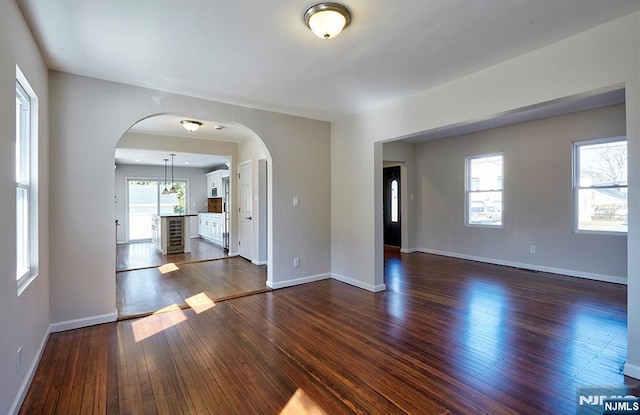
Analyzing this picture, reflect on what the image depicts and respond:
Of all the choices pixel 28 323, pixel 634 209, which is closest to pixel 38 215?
pixel 28 323

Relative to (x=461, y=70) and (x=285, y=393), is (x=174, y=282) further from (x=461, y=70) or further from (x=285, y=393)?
(x=461, y=70)

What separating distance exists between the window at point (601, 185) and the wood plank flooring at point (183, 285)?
5.27 meters

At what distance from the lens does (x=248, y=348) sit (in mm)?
2691

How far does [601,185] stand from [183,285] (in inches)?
264

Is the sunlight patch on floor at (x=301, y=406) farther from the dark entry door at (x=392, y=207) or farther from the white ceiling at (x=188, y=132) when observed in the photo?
the dark entry door at (x=392, y=207)

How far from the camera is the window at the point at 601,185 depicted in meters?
4.70

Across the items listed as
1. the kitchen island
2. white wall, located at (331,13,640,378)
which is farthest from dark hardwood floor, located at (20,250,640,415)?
the kitchen island

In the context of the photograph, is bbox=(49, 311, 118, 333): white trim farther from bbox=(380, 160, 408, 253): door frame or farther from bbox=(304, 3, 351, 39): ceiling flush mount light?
bbox=(380, 160, 408, 253): door frame

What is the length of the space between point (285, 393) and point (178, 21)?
8.94 ft

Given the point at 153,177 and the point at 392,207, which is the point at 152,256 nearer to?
the point at 153,177

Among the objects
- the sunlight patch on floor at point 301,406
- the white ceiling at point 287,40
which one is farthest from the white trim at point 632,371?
the white ceiling at point 287,40

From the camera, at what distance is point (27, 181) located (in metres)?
2.51

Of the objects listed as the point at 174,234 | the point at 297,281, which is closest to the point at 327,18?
the point at 297,281

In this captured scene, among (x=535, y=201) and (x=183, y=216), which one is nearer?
(x=535, y=201)
